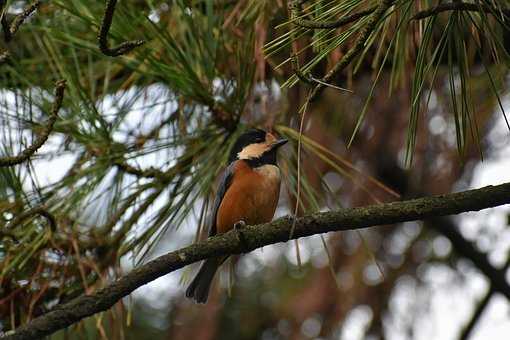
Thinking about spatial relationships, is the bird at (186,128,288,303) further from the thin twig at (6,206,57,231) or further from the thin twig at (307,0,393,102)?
the thin twig at (307,0,393,102)

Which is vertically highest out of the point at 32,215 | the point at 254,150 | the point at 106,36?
the point at 106,36

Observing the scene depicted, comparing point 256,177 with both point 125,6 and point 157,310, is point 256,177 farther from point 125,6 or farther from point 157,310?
point 157,310

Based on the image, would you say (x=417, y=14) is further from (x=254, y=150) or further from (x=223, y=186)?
(x=223, y=186)

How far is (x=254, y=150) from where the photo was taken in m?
3.11

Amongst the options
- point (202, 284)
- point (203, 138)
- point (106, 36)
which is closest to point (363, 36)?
point (106, 36)

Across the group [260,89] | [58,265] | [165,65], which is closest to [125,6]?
[165,65]

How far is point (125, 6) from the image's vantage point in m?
2.71

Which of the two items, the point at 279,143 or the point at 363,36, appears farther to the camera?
the point at 279,143

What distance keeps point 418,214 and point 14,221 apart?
1.37 metres

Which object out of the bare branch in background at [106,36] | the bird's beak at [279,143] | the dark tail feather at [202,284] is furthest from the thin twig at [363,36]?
the dark tail feather at [202,284]

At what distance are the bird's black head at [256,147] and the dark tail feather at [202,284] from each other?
18.4 inches

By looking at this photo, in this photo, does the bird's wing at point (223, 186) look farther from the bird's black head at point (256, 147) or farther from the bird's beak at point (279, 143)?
the bird's beak at point (279, 143)

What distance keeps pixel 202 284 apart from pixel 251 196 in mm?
452

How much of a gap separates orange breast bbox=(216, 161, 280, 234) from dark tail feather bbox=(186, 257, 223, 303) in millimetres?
258
